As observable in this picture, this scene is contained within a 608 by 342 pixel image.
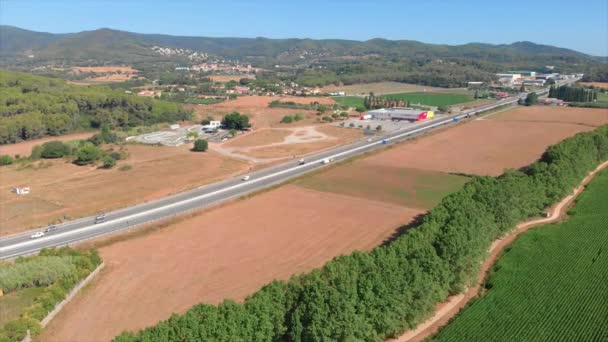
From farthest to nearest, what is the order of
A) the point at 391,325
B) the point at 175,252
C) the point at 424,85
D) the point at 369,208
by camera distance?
the point at 424,85, the point at 369,208, the point at 175,252, the point at 391,325

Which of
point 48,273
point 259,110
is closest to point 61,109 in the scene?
point 259,110

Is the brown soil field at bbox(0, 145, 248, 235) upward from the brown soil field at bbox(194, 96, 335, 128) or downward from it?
downward

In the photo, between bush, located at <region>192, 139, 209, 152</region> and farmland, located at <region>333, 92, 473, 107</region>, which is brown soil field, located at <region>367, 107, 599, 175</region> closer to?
bush, located at <region>192, 139, 209, 152</region>

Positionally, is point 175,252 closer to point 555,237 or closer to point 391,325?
Result: point 391,325

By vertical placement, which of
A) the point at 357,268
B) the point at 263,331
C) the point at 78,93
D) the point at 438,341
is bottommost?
the point at 438,341

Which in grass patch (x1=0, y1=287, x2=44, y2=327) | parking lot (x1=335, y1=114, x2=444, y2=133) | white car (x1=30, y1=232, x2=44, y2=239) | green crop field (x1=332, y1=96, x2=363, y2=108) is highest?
green crop field (x1=332, y1=96, x2=363, y2=108)

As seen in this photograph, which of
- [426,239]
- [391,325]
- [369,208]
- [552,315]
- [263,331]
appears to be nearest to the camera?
[263,331]

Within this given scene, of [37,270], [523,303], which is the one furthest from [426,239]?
[37,270]

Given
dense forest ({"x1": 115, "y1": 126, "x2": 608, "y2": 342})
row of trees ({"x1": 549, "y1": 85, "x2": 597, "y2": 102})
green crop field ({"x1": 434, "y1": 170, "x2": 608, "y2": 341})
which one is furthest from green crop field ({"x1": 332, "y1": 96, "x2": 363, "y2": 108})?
dense forest ({"x1": 115, "y1": 126, "x2": 608, "y2": 342})
